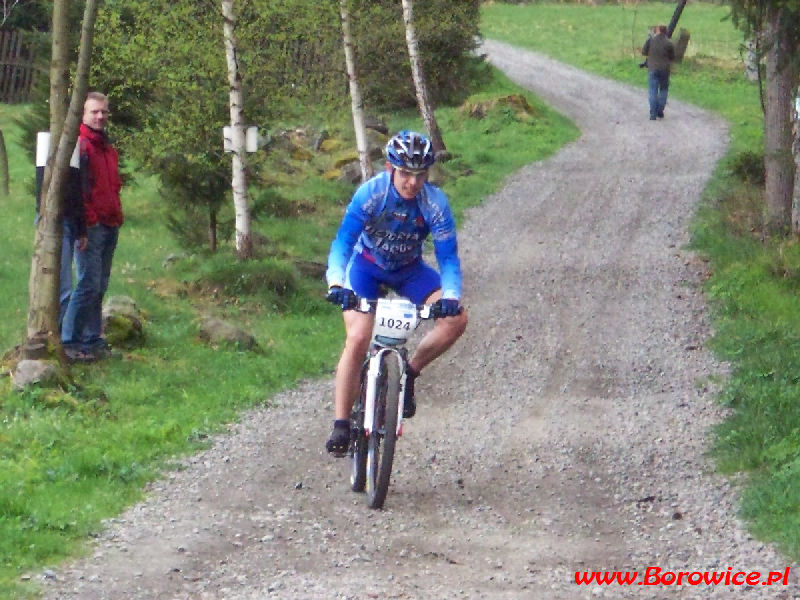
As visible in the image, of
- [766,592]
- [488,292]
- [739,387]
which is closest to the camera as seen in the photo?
[766,592]

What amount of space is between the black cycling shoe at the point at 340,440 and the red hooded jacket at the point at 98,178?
3887 mm

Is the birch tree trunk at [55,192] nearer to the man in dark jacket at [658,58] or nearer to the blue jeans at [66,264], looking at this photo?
the blue jeans at [66,264]

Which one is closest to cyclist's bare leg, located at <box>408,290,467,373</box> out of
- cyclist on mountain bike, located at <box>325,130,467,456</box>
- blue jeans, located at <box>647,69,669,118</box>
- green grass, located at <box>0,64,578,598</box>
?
cyclist on mountain bike, located at <box>325,130,467,456</box>

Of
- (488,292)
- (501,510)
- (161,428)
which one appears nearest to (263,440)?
(161,428)

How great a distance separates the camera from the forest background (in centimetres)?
797

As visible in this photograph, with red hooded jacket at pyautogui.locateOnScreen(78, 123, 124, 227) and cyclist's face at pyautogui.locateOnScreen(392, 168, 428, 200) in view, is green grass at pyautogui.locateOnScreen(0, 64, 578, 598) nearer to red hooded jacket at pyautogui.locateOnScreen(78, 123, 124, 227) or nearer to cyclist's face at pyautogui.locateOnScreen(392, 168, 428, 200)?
red hooded jacket at pyautogui.locateOnScreen(78, 123, 124, 227)

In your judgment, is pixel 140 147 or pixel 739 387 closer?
pixel 739 387

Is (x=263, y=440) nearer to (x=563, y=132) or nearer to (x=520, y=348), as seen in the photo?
(x=520, y=348)

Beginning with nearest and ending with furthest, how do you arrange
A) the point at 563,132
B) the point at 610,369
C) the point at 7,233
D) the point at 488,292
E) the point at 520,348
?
the point at 610,369 < the point at 520,348 < the point at 488,292 < the point at 7,233 < the point at 563,132

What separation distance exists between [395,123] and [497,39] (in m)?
20.2

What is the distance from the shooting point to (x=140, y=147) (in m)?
16.0

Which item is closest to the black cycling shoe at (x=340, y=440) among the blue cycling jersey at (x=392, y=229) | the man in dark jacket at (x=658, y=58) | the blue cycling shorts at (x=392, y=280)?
the blue cycling shorts at (x=392, y=280)

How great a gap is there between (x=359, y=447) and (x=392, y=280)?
1.01 metres

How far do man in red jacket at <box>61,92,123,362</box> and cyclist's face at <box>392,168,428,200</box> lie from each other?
3900mm
